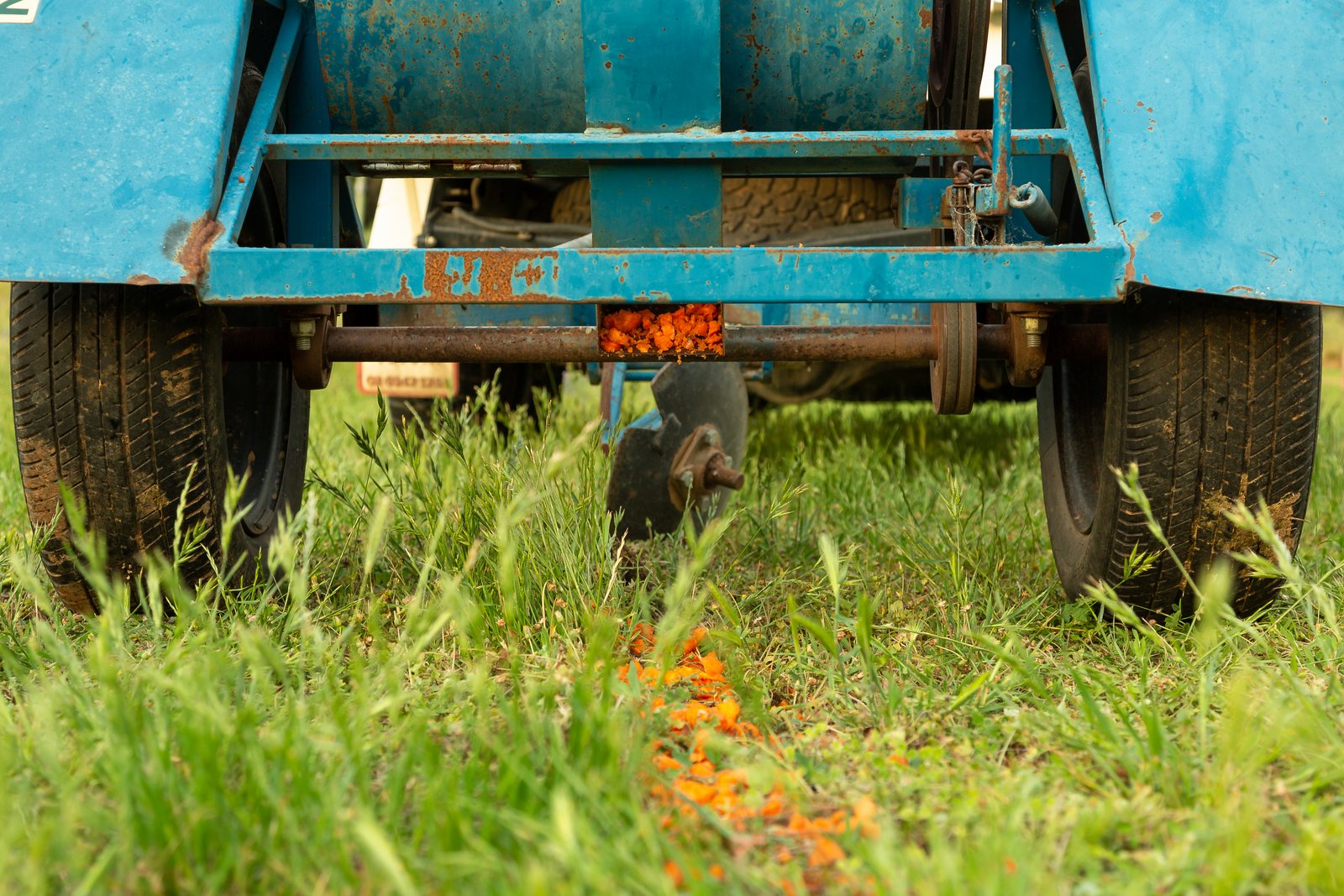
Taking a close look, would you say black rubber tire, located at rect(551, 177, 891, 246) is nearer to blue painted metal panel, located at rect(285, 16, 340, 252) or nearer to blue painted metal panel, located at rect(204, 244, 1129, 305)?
blue painted metal panel, located at rect(285, 16, 340, 252)

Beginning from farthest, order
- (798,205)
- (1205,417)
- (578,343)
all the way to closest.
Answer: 1. (798,205)
2. (578,343)
3. (1205,417)

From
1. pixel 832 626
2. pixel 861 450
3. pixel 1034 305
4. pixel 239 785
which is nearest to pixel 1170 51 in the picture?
pixel 1034 305

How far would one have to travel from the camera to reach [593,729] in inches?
46.7

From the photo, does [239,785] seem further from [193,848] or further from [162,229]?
[162,229]

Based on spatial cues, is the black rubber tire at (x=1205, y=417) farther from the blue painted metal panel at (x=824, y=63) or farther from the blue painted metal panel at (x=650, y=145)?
the blue painted metal panel at (x=824, y=63)

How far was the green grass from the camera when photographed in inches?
40.7

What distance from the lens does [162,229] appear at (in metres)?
1.59

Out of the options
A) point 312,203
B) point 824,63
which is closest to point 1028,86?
point 824,63

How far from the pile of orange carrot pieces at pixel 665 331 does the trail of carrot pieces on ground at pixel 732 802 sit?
45cm

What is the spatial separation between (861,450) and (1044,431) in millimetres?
1564

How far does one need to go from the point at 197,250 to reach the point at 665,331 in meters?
0.62

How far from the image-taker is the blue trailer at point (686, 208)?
160cm

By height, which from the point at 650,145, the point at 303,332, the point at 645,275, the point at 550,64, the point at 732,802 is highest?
the point at 550,64

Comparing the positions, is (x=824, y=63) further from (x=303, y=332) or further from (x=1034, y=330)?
(x=303, y=332)
